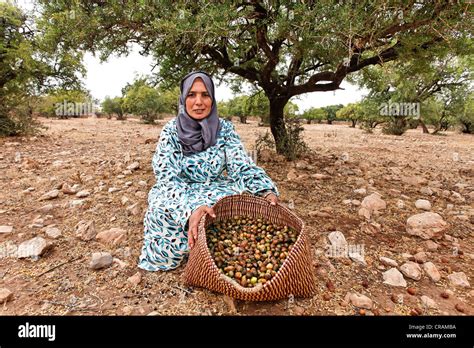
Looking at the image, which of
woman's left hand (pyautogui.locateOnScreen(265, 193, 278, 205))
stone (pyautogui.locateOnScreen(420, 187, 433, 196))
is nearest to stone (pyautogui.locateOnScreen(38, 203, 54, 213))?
woman's left hand (pyautogui.locateOnScreen(265, 193, 278, 205))

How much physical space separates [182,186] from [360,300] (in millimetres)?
1639

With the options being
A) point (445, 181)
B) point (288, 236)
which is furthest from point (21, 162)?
point (445, 181)

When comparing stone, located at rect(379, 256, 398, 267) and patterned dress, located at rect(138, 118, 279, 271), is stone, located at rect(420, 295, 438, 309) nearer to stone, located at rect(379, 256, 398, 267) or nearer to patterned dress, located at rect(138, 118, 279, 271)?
stone, located at rect(379, 256, 398, 267)

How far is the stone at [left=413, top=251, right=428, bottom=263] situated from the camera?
8.42 ft

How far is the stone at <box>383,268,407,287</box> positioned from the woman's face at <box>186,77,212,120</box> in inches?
83.3

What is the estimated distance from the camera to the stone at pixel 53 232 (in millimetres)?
2863

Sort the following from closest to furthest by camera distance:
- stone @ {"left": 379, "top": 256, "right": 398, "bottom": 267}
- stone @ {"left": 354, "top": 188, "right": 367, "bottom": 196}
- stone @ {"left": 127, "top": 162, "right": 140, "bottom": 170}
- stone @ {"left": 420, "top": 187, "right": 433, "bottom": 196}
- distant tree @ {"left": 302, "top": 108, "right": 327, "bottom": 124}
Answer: stone @ {"left": 379, "top": 256, "right": 398, "bottom": 267} < stone @ {"left": 354, "top": 188, "right": 367, "bottom": 196} < stone @ {"left": 420, "top": 187, "right": 433, "bottom": 196} < stone @ {"left": 127, "top": 162, "right": 140, "bottom": 170} < distant tree @ {"left": 302, "top": 108, "right": 327, "bottom": 124}

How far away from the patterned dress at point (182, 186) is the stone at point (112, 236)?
17.6 inches

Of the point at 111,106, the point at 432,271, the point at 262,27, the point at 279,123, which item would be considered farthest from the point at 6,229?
the point at 111,106

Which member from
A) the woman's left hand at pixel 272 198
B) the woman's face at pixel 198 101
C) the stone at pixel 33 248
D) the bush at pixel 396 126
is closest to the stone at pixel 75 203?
the stone at pixel 33 248

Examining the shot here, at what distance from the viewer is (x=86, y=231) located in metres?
2.89

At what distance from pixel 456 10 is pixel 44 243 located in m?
4.08

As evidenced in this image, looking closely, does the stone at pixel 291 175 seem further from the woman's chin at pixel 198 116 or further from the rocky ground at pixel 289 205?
the woman's chin at pixel 198 116

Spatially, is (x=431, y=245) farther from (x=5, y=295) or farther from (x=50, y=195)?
(x=50, y=195)
